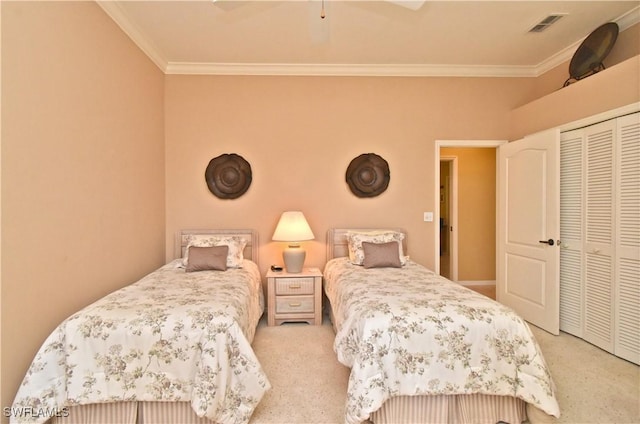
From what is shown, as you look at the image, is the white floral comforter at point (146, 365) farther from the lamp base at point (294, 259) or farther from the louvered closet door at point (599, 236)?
the louvered closet door at point (599, 236)

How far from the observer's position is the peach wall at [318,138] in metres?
3.55

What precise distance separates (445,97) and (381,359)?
126 inches

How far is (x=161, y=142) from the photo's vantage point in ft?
11.3

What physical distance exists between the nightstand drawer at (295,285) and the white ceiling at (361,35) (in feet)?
7.17

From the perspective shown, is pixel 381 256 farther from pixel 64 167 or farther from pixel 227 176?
pixel 64 167

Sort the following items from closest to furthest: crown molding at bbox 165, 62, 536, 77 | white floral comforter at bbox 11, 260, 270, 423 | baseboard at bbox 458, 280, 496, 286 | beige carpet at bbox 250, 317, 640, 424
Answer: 1. white floral comforter at bbox 11, 260, 270, 423
2. beige carpet at bbox 250, 317, 640, 424
3. crown molding at bbox 165, 62, 536, 77
4. baseboard at bbox 458, 280, 496, 286

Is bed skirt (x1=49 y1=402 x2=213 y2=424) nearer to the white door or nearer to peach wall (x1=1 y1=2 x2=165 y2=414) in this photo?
peach wall (x1=1 y1=2 x2=165 y2=414)

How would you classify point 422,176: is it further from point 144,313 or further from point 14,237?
point 14,237

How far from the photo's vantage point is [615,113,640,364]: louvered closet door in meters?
2.38

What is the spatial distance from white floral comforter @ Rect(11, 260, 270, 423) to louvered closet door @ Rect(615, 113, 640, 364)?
9.38ft

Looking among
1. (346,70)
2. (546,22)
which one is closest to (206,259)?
(346,70)

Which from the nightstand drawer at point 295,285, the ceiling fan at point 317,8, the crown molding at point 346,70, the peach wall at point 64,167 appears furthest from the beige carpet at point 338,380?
the crown molding at point 346,70

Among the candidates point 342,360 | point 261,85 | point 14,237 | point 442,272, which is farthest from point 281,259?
point 442,272

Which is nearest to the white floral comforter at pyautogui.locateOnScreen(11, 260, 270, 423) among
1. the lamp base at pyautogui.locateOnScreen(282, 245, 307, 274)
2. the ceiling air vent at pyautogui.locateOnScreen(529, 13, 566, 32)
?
the lamp base at pyautogui.locateOnScreen(282, 245, 307, 274)
